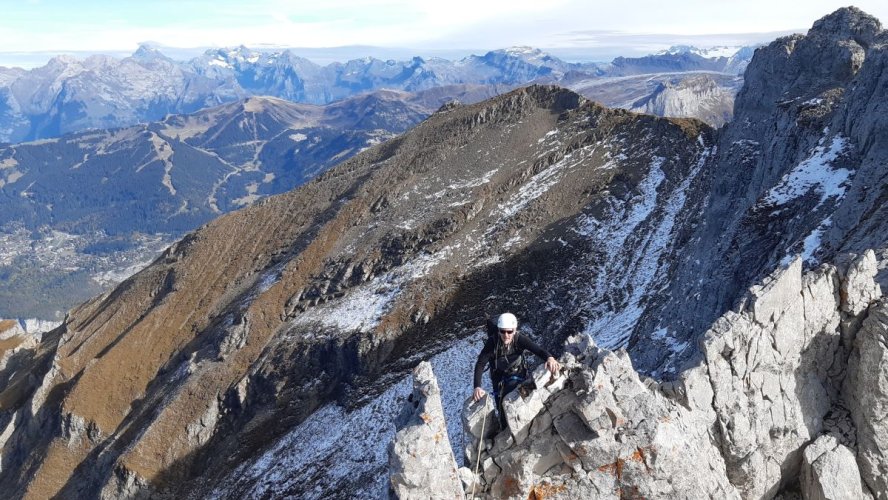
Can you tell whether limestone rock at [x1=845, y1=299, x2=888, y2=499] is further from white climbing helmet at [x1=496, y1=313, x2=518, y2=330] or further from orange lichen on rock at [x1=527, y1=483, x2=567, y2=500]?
white climbing helmet at [x1=496, y1=313, x2=518, y2=330]

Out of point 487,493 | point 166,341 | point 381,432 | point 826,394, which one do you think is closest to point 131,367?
point 166,341

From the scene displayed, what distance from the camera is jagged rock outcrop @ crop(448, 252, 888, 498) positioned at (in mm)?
13047

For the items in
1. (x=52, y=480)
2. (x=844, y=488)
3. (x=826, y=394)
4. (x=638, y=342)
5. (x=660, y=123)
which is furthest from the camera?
(x=660, y=123)

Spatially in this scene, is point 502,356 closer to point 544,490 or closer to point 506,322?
point 506,322

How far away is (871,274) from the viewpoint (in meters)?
16.2

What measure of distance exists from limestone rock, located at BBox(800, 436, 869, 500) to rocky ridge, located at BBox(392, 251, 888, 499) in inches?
1.1

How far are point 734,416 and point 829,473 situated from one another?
99.6 inches

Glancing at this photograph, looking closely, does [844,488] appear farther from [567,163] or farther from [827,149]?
[567,163]

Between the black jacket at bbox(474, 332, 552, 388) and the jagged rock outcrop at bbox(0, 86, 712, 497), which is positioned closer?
the black jacket at bbox(474, 332, 552, 388)

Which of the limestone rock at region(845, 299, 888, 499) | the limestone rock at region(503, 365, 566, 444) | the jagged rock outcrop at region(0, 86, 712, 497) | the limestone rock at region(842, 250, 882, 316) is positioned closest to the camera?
the limestone rock at region(503, 365, 566, 444)

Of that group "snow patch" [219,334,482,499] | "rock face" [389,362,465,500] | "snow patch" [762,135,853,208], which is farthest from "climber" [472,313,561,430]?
"snow patch" [762,135,853,208]

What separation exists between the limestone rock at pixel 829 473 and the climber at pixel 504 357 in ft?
27.0

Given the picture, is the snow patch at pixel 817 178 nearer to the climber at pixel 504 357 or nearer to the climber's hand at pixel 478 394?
the climber at pixel 504 357

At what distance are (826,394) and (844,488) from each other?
2.59 metres
